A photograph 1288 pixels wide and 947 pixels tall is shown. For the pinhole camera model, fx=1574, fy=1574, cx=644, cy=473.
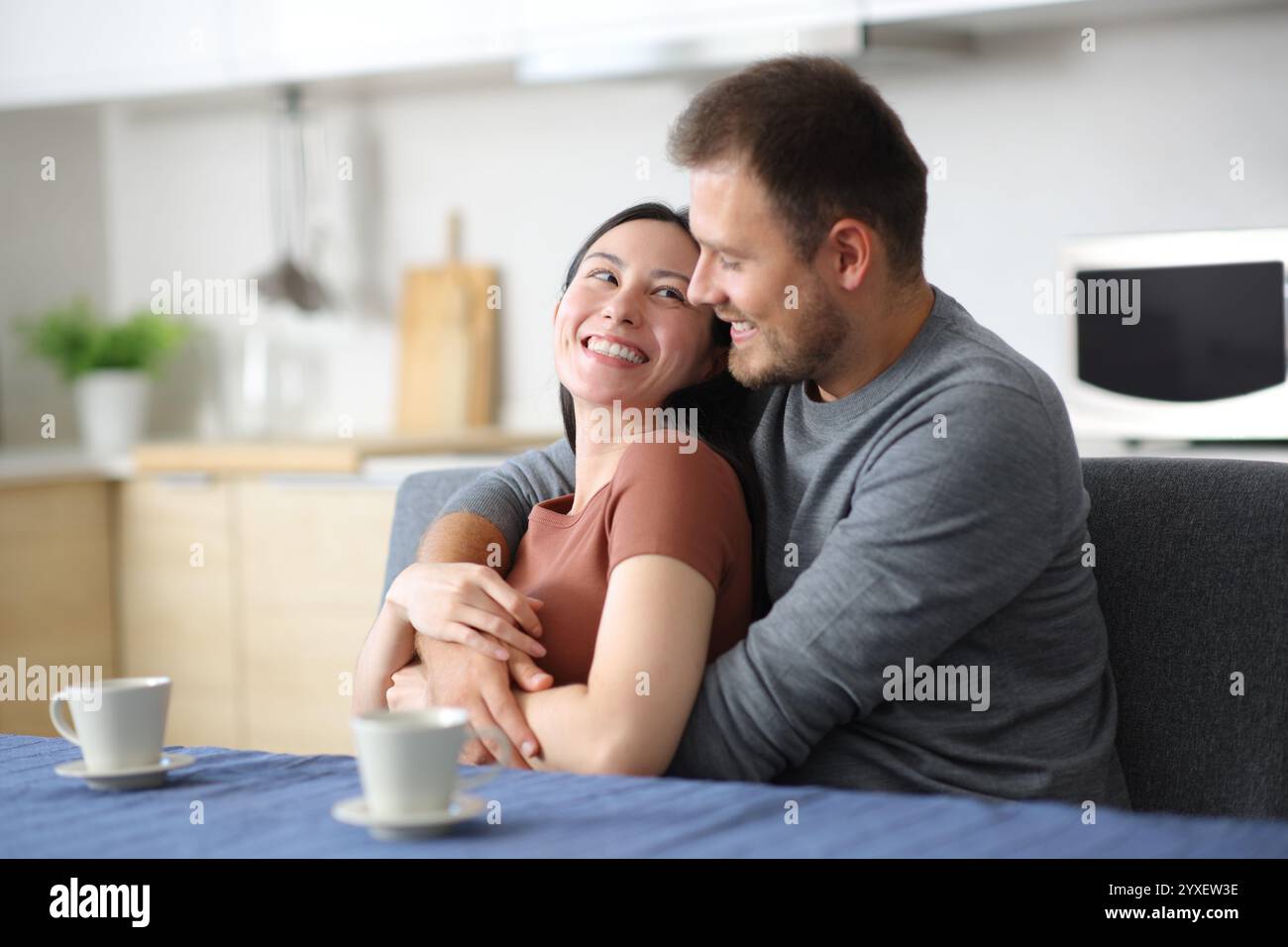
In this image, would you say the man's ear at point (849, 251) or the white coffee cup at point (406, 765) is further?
the man's ear at point (849, 251)

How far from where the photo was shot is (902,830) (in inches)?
36.6

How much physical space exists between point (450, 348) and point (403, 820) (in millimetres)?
2897

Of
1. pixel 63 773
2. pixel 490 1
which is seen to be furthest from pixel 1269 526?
pixel 490 1

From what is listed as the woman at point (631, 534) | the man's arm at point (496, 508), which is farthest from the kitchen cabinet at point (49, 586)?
the woman at point (631, 534)

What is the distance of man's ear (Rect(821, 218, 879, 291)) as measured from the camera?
141cm

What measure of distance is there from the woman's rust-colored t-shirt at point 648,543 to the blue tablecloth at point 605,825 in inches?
11.6

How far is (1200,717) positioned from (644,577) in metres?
0.52

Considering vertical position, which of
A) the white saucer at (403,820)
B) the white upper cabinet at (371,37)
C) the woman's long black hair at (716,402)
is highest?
the white upper cabinet at (371,37)

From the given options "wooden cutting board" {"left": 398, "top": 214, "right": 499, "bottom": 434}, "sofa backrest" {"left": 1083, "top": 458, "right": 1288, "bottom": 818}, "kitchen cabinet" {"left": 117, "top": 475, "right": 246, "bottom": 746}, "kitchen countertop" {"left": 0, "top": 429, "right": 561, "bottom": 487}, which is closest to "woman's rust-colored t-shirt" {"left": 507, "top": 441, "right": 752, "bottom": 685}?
"sofa backrest" {"left": 1083, "top": 458, "right": 1288, "bottom": 818}

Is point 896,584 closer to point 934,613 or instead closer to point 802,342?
point 934,613

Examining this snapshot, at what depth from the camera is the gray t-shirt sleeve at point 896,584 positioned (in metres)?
1.26

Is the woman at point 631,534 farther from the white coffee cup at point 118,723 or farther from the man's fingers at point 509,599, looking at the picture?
the white coffee cup at point 118,723

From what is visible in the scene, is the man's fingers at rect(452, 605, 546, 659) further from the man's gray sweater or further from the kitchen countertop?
the kitchen countertop

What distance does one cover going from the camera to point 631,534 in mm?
1355
